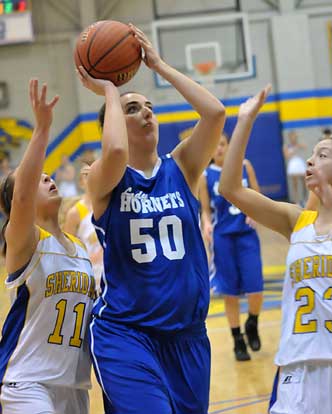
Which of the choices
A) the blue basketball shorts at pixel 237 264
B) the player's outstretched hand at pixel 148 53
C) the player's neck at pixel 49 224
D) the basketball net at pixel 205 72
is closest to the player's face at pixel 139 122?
the player's outstretched hand at pixel 148 53

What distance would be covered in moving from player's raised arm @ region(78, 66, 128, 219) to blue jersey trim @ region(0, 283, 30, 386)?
0.47 meters

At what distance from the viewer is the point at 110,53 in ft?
9.95

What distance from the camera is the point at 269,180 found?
699 inches

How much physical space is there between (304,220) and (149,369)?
3.04 feet

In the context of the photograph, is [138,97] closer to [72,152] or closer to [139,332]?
[139,332]

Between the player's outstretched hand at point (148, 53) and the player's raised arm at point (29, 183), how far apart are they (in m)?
0.47

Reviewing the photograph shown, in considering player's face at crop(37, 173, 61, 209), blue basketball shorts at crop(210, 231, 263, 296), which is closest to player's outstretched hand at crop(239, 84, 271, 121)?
player's face at crop(37, 173, 61, 209)

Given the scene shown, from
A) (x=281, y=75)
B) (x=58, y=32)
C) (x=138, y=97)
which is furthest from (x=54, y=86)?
(x=138, y=97)

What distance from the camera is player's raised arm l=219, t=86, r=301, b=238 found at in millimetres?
3031

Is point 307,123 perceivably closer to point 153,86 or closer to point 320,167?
point 153,86

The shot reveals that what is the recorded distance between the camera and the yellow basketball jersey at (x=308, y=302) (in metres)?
→ 2.96

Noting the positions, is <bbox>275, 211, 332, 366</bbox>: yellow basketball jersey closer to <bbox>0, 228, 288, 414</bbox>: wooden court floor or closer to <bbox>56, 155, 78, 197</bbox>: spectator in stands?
<bbox>0, 228, 288, 414</bbox>: wooden court floor

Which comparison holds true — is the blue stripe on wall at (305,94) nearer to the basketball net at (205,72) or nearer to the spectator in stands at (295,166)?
the spectator in stands at (295,166)

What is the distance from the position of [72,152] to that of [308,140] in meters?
5.57
